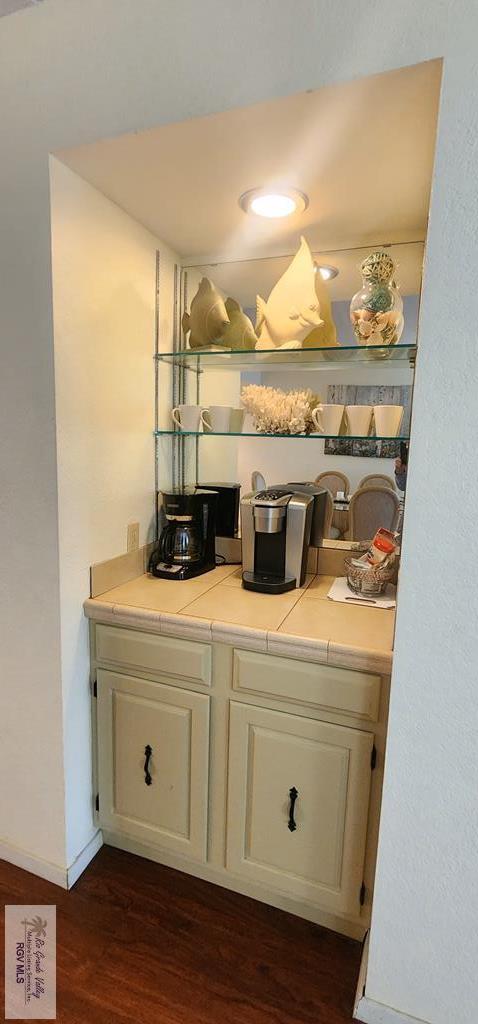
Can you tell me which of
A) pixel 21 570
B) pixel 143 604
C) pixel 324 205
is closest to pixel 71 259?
pixel 324 205

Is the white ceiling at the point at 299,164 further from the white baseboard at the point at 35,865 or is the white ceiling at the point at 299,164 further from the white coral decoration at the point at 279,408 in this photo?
the white baseboard at the point at 35,865

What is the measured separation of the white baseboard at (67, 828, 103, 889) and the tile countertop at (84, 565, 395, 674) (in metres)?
0.80

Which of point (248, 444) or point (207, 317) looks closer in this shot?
point (207, 317)

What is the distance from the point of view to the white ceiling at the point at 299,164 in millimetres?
1073

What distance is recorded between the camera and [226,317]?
5.71 feet

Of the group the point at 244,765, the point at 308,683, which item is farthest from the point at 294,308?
the point at 244,765

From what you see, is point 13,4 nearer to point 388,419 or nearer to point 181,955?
point 388,419

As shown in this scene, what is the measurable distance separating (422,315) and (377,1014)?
163cm

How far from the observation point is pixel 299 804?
139 cm

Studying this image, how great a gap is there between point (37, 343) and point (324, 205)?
0.92m

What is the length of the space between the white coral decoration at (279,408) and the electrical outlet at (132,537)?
0.56 m

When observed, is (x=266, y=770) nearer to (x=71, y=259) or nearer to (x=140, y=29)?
(x=71, y=259)

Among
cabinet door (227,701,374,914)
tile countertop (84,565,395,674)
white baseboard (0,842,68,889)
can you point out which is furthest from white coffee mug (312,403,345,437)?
white baseboard (0,842,68,889)

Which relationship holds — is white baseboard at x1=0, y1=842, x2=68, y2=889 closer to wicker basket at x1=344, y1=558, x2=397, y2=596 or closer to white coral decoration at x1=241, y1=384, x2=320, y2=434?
wicker basket at x1=344, y1=558, x2=397, y2=596
